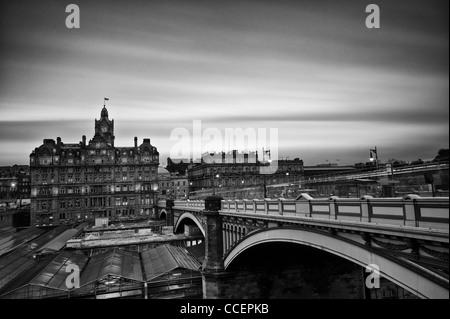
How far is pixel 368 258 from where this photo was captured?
1162cm

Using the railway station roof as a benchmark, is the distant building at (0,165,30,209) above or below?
above

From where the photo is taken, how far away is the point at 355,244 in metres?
12.2

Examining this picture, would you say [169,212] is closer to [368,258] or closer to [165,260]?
[165,260]

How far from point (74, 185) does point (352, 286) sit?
76.5 metres

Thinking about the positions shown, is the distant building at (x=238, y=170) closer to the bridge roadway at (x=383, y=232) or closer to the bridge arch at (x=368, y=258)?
the bridge arch at (x=368, y=258)

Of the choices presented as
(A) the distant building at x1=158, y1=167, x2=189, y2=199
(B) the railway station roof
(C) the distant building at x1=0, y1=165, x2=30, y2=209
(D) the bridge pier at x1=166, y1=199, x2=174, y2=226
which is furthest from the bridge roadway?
(C) the distant building at x1=0, y1=165, x2=30, y2=209

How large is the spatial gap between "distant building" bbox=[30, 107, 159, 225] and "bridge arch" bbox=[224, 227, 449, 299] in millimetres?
74849

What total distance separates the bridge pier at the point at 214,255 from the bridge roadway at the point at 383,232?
9.79 m

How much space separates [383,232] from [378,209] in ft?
2.53

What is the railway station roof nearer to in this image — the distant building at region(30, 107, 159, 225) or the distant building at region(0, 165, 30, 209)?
the distant building at region(30, 107, 159, 225)

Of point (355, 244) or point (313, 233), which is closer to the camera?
point (355, 244)

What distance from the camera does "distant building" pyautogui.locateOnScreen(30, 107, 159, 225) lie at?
83606mm

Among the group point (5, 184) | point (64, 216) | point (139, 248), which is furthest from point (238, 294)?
point (5, 184)
